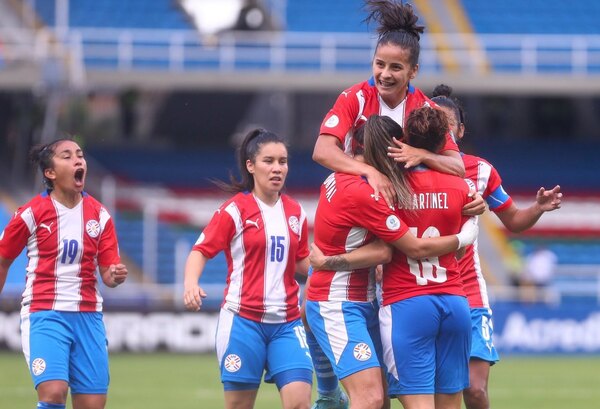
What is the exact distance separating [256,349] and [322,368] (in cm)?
50

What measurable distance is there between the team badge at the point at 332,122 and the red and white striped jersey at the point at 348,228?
363mm

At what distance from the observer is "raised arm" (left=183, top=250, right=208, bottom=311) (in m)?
7.43

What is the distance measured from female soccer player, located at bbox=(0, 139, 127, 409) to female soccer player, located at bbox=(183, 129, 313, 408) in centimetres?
75

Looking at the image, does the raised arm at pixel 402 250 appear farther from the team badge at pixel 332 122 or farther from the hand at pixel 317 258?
the team badge at pixel 332 122

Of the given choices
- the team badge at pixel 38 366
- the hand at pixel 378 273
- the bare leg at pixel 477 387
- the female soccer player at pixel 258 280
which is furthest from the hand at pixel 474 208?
the team badge at pixel 38 366

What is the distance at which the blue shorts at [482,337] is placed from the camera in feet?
25.9

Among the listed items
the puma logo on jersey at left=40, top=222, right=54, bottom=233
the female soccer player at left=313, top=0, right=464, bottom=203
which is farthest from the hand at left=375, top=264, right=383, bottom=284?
the puma logo on jersey at left=40, top=222, right=54, bottom=233

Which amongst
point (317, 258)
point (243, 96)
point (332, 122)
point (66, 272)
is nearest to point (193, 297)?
point (317, 258)

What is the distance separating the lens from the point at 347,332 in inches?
275

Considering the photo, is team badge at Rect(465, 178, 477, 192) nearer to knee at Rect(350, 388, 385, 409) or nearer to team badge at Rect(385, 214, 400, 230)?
team badge at Rect(385, 214, 400, 230)

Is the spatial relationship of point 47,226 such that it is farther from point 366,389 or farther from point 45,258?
point 366,389

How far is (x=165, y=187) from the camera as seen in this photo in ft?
89.8

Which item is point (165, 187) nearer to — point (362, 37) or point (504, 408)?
point (362, 37)

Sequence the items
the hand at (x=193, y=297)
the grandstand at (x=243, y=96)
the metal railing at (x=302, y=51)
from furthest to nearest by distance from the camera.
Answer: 1. the metal railing at (x=302, y=51)
2. the grandstand at (x=243, y=96)
3. the hand at (x=193, y=297)
